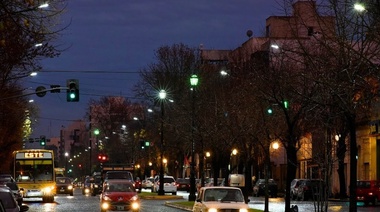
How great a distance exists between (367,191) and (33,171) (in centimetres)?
2119

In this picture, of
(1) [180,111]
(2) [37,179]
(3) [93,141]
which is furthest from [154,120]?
(3) [93,141]

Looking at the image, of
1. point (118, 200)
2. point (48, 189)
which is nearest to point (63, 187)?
point (48, 189)

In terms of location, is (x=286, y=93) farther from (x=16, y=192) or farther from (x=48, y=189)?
(x=48, y=189)

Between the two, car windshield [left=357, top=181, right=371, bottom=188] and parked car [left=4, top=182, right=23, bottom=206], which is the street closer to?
car windshield [left=357, top=181, right=371, bottom=188]

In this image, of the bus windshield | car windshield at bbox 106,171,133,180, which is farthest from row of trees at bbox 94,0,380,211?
the bus windshield

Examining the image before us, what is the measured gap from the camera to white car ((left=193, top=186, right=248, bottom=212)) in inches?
1200

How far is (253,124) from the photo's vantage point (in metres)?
45.8

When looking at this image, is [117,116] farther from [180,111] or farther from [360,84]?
[360,84]

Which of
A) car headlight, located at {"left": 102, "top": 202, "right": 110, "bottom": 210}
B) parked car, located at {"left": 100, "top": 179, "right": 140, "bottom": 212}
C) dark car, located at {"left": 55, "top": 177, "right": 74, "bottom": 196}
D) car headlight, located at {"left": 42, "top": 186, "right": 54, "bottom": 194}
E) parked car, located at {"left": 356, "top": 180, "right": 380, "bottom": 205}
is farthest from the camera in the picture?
dark car, located at {"left": 55, "top": 177, "right": 74, "bottom": 196}

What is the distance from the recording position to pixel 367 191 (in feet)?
188

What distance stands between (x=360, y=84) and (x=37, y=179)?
4020 centimetres

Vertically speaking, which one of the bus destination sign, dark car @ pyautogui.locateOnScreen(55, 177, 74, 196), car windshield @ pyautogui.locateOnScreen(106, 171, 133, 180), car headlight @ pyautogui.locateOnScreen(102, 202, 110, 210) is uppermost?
the bus destination sign

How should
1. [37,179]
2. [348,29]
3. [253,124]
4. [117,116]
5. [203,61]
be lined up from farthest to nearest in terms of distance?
[117,116] → [203,61] → [37,179] → [253,124] → [348,29]

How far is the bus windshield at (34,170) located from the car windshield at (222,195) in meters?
28.6
